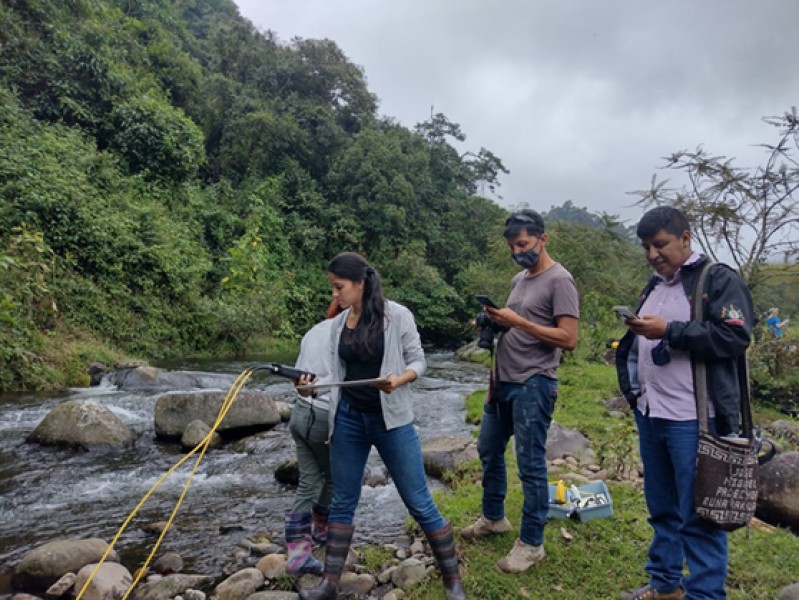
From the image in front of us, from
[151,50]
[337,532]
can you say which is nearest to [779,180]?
[337,532]

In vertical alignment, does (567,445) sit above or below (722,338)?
below

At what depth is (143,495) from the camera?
5523mm

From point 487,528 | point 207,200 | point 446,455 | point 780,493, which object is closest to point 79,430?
point 446,455

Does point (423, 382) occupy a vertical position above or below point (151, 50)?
below

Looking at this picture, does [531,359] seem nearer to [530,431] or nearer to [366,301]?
[530,431]

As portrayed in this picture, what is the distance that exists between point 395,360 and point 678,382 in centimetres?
152

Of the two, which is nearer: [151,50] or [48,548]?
[48,548]

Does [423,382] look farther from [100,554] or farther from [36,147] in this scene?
[36,147]

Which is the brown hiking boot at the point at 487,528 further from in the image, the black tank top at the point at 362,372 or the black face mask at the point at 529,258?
the black face mask at the point at 529,258

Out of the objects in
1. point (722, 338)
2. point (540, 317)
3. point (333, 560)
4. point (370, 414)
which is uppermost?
point (540, 317)

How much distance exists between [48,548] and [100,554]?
364 mm

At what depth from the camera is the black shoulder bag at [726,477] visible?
2.39 m

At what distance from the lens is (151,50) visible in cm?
2416

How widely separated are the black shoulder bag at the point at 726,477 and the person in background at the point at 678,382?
76 mm
